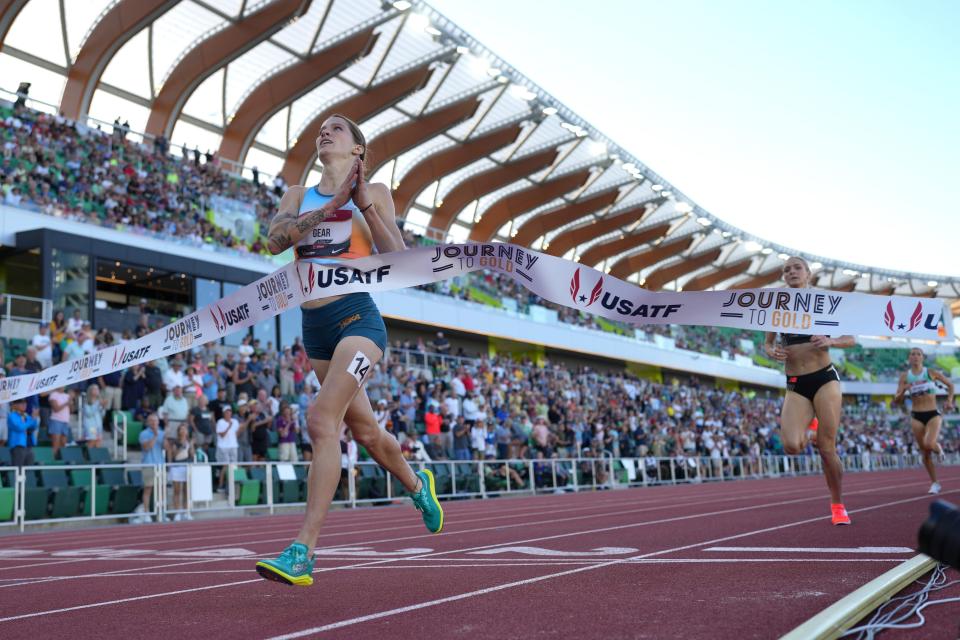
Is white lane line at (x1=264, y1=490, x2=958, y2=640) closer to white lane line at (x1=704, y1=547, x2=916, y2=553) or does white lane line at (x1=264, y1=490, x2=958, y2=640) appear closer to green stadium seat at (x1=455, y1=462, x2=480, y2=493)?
white lane line at (x1=704, y1=547, x2=916, y2=553)

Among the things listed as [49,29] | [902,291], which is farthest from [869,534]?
[902,291]

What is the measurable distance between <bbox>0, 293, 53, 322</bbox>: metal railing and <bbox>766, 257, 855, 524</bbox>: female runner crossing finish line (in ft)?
50.5

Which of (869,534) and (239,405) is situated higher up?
(239,405)

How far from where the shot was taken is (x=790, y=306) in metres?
4.76

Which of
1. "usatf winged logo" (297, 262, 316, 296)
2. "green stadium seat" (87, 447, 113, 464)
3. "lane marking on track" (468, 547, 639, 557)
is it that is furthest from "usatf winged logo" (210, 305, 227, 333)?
"green stadium seat" (87, 447, 113, 464)

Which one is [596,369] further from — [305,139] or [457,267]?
[457,267]

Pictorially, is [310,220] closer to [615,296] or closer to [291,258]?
[615,296]

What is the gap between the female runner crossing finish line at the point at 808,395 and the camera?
22.7 feet

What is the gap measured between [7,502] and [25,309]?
23.7 ft

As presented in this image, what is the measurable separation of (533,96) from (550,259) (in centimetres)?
3457

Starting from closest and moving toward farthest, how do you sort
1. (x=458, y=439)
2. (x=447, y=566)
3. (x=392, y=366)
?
(x=447, y=566) → (x=458, y=439) → (x=392, y=366)

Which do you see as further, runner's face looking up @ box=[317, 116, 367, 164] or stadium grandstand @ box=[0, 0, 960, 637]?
stadium grandstand @ box=[0, 0, 960, 637]

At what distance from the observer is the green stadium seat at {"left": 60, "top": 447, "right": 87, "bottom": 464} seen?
13648 mm

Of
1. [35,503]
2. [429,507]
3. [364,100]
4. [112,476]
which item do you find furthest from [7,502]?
[364,100]
